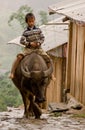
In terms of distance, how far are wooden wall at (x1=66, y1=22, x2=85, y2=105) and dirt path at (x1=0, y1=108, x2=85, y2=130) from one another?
6.64 feet

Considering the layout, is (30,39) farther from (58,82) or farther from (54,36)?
(54,36)

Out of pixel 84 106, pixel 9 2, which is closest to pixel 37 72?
pixel 84 106

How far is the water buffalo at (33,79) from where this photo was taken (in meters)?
9.77

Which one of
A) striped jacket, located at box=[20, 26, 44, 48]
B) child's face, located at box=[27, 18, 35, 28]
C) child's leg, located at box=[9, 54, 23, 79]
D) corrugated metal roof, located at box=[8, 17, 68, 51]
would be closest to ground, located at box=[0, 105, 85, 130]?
child's leg, located at box=[9, 54, 23, 79]

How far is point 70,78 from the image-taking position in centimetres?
1441

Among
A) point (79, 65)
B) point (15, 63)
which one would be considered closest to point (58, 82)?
point (79, 65)

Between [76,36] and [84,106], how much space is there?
2.32 meters

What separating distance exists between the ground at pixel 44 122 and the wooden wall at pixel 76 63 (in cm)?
180

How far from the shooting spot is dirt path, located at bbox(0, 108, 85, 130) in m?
9.37

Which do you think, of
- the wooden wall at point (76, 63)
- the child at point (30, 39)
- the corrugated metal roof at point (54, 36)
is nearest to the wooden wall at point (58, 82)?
the corrugated metal roof at point (54, 36)

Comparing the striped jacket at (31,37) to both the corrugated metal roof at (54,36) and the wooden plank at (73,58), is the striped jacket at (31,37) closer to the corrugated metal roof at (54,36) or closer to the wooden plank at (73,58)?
the wooden plank at (73,58)

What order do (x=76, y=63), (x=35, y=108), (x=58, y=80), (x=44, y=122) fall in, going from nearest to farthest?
1. (x=44, y=122)
2. (x=35, y=108)
3. (x=76, y=63)
4. (x=58, y=80)

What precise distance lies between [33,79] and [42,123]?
0.97 meters

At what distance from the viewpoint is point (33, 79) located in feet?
32.1
